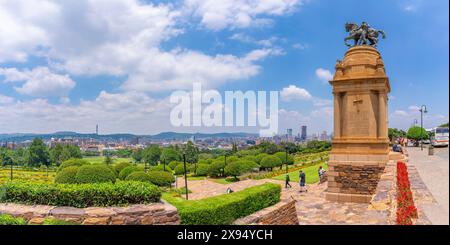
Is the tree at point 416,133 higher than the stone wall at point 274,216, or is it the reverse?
the tree at point 416,133

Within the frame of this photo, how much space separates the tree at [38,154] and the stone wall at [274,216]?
132 ft

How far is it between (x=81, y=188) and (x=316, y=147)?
4656 cm

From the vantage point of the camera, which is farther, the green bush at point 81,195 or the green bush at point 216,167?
the green bush at point 216,167

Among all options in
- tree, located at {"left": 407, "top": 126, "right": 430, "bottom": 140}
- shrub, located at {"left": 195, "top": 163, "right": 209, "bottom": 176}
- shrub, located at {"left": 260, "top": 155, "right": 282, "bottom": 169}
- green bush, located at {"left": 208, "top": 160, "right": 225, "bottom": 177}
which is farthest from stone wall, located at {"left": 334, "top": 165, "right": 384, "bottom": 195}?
tree, located at {"left": 407, "top": 126, "right": 430, "bottom": 140}

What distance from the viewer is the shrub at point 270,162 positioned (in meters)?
33.7

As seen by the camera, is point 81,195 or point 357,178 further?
point 357,178

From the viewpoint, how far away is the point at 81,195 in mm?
5281

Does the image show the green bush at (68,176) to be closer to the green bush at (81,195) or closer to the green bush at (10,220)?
the green bush at (81,195)

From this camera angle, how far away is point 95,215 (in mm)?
4961

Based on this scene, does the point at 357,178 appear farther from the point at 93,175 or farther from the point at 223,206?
the point at 93,175

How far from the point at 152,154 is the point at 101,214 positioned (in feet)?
142

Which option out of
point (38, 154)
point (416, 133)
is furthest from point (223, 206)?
point (38, 154)

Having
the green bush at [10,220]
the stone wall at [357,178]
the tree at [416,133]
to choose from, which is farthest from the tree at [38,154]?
the tree at [416,133]
